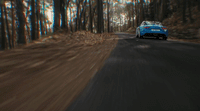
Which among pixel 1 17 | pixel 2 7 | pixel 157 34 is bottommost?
pixel 157 34

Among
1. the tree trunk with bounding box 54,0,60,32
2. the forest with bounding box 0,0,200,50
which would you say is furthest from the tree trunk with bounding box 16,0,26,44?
the tree trunk with bounding box 54,0,60,32

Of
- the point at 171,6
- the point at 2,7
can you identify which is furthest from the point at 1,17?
the point at 171,6

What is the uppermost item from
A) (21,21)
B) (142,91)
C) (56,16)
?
(21,21)

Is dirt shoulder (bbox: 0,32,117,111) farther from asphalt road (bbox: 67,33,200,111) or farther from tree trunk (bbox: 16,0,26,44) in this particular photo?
tree trunk (bbox: 16,0,26,44)

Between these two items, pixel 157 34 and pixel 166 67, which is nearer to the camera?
pixel 166 67

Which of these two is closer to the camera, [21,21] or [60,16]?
[60,16]

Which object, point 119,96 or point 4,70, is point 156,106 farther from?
point 4,70

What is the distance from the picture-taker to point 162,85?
2.40 meters

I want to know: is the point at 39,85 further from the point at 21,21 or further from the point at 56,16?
the point at 21,21

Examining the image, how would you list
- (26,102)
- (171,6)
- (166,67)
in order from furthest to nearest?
(171,6)
(166,67)
(26,102)

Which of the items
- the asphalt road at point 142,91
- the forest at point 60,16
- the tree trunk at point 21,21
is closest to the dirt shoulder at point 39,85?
the asphalt road at point 142,91

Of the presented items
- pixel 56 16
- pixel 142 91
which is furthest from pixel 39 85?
pixel 56 16

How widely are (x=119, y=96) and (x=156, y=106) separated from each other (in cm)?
47

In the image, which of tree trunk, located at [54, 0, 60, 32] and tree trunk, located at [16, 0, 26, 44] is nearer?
tree trunk, located at [54, 0, 60, 32]
